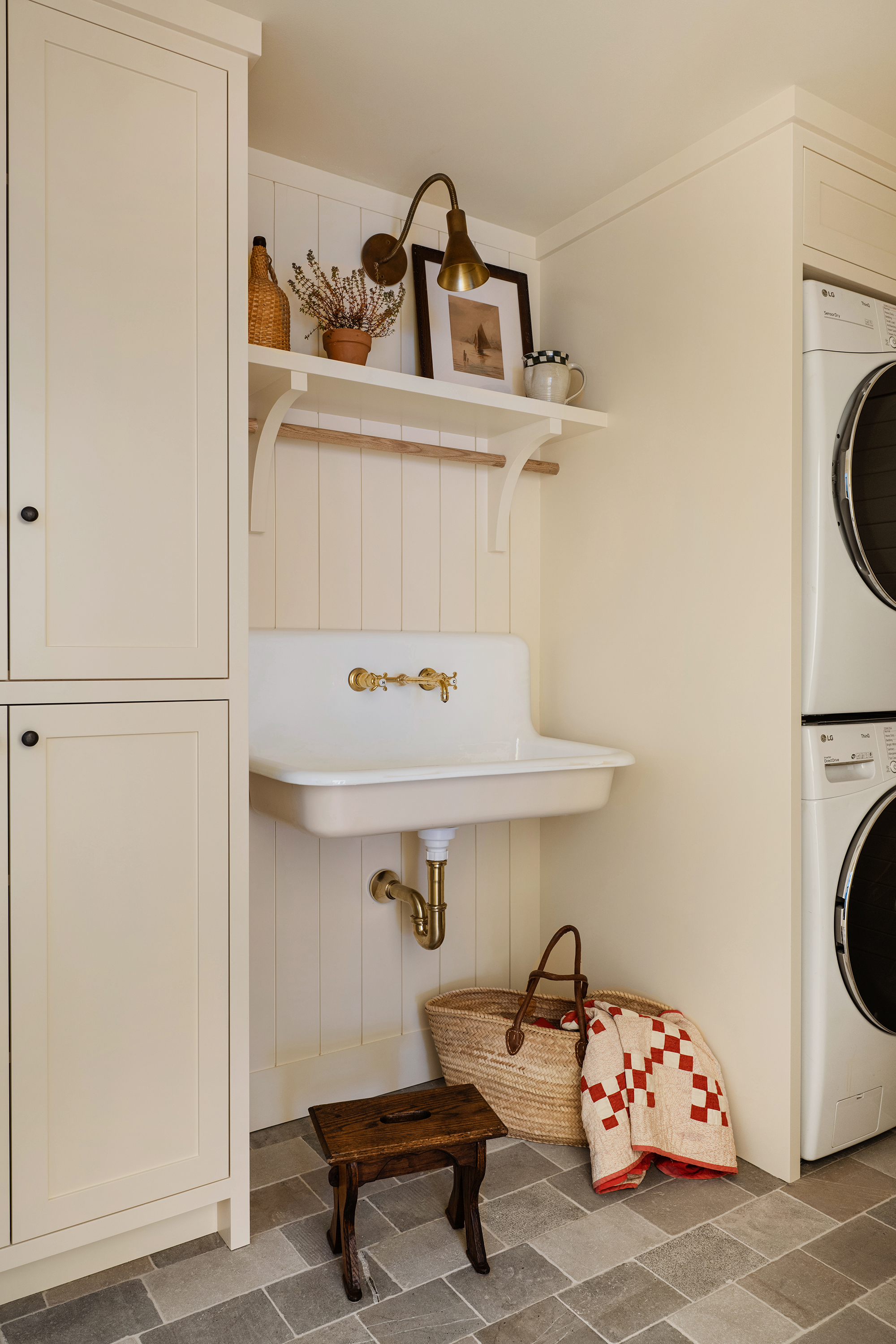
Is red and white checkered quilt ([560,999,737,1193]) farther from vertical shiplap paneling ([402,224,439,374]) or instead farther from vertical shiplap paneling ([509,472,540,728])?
vertical shiplap paneling ([402,224,439,374])

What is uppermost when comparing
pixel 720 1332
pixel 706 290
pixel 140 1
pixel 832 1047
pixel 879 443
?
pixel 140 1

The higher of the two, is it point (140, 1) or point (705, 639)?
point (140, 1)

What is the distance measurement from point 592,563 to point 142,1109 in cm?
157

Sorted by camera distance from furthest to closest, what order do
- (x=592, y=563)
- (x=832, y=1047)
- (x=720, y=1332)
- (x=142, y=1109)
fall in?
(x=592, y=563) → (x=832, y=1047) → (x=142, y=1109) → (x=720, y=1332)

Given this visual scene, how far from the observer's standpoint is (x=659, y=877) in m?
2.13

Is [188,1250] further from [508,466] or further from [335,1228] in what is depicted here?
[508,466]

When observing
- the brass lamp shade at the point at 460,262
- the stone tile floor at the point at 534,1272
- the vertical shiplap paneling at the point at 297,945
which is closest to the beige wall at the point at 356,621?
the vertical shiplap paneling at the point at 297,945

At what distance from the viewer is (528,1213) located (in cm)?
173

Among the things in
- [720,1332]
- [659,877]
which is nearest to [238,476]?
[659,877]

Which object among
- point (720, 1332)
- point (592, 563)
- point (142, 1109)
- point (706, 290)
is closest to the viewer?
point (720, 1332)

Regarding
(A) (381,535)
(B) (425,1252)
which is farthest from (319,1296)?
(A) (381,535)

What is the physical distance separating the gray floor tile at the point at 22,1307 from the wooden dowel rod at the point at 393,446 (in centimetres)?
163

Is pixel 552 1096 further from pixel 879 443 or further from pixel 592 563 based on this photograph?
pixel 879 443

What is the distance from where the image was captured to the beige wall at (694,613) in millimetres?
1847
